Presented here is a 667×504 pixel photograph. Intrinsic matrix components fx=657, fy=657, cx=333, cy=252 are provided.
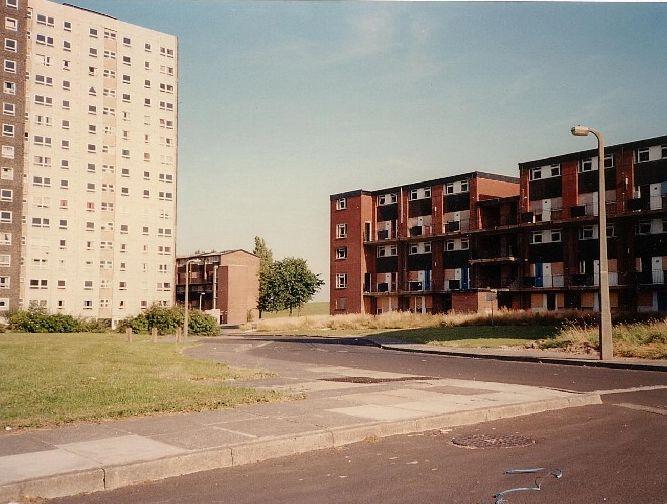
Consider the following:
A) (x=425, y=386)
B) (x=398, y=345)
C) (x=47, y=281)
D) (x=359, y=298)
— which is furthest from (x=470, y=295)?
(x=425, y=386)

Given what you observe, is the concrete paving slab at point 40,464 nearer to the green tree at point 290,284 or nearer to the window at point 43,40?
the window at point 43,40

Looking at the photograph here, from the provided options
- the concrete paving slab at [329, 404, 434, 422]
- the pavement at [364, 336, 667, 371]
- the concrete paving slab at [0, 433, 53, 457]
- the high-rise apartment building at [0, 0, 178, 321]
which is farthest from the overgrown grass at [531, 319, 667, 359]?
the high-rise apartment building at [0, 0, 178, 321]

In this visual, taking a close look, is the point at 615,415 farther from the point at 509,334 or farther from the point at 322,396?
the point at 509,334

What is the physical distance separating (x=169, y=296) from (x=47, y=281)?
1449cm

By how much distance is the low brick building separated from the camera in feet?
304

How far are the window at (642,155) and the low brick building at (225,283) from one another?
5769 cm

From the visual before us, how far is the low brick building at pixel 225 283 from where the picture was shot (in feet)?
304

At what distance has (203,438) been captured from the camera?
7.41 metres

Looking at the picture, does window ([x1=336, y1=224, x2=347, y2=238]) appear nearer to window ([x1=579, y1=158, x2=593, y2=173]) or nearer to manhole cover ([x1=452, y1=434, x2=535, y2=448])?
window ([x1=579, y1=158, x2=593, y2=173])

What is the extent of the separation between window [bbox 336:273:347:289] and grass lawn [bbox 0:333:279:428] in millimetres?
56765

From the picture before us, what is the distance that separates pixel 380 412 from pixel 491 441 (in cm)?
191

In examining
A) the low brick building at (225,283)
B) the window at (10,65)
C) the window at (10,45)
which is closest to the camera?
the window at (10,65)

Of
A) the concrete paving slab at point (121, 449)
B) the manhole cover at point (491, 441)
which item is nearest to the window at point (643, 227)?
the manhole cover at point (491, 441)

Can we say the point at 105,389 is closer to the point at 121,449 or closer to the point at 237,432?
the point at 237,432
